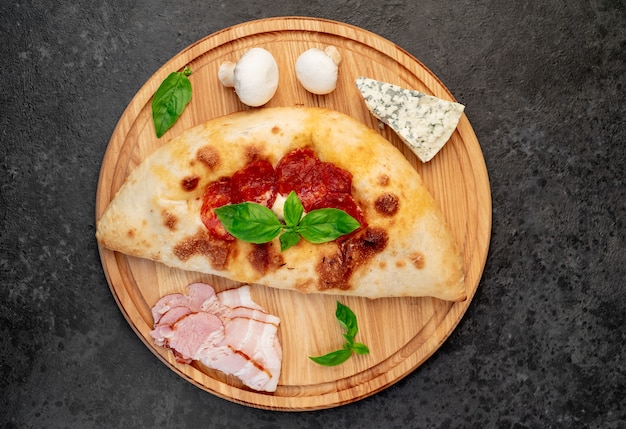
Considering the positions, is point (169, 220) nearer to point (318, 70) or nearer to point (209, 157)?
point (209, 157)

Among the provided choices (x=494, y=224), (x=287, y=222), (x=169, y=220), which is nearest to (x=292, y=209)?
(x=287, y=222)

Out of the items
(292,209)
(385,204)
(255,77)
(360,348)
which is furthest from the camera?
(360,348)

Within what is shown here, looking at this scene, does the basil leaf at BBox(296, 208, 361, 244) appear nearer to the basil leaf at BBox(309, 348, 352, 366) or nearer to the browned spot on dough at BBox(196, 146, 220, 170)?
the browned spot on dough at BBox(196, 146, 220, 170)

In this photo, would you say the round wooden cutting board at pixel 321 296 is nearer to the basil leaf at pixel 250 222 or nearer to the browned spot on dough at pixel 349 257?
the browned spot on dough at pixel 349 257

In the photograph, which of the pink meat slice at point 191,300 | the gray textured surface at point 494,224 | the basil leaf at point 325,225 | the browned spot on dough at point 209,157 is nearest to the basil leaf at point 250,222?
the basil leaf at point 325,225

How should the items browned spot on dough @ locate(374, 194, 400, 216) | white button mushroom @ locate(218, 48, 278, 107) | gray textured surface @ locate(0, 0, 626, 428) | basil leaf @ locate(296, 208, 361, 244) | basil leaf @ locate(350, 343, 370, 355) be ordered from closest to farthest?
basil leaf @ locate(296, 208, 361, 244)
browned spot on dough @ locate(374, 194, 400, 216)
white button mushroom @ locate(218, 48, 278, 107)
basil leaf @ locate(350, 343, 370, 355)
gray textured surface @ locate(0, 0, 626, 428)

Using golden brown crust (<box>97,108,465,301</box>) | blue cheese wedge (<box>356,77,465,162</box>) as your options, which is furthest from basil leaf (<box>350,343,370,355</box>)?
blue cheese wedge (<box>356,77,465,162</box>)
